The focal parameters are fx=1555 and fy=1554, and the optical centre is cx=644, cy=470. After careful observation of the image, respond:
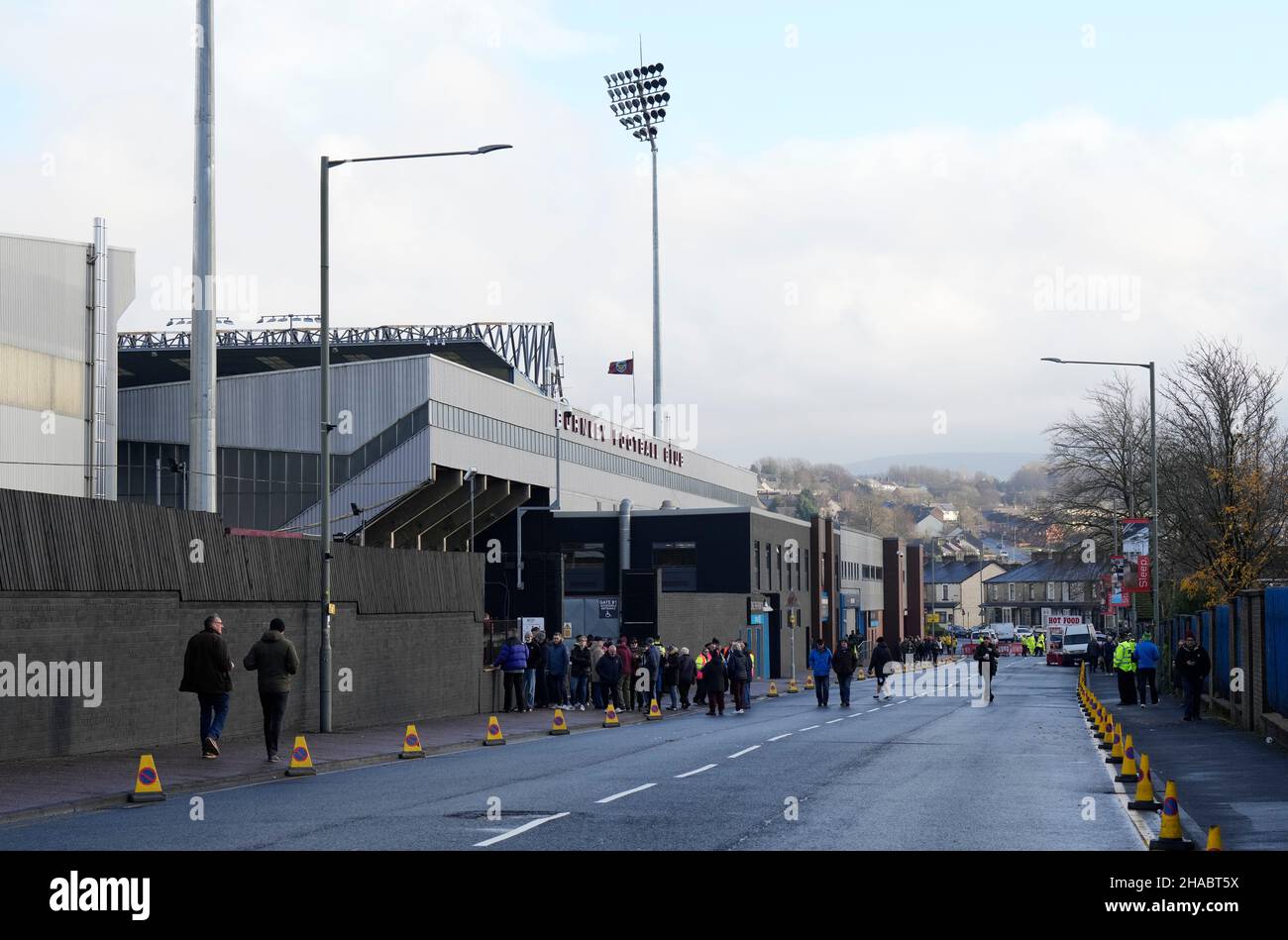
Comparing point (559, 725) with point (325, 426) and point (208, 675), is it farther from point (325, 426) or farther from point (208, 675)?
point (208, 675)

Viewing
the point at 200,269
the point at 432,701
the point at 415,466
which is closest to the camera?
the point at 200,269

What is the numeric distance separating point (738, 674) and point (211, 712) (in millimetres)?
19381

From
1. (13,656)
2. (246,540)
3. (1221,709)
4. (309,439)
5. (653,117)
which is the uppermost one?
(653,117)

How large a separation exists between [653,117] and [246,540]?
65479mm

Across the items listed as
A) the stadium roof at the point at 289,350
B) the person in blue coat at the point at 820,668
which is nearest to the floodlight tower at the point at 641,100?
the stadium roof at the point at 289,350

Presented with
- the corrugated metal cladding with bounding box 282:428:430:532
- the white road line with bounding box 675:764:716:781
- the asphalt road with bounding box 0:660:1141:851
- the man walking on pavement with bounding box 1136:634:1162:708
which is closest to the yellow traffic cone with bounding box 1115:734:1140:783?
the asphalt road with bounding box 0:660:1141:851

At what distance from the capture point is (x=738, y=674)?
37531mm

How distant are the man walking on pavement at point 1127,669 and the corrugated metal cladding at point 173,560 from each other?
16.9 m

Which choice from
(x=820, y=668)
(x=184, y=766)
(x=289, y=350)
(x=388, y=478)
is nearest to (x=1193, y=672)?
(x=820, y=668)

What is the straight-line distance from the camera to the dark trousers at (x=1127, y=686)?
1464 inches

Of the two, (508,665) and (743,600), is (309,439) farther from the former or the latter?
(508,665)

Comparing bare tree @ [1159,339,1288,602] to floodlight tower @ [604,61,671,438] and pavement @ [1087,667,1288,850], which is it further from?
floodlight tower @ [604,61,671,438]

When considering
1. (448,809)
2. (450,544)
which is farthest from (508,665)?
(450,544)

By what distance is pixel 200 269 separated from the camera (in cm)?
2647
